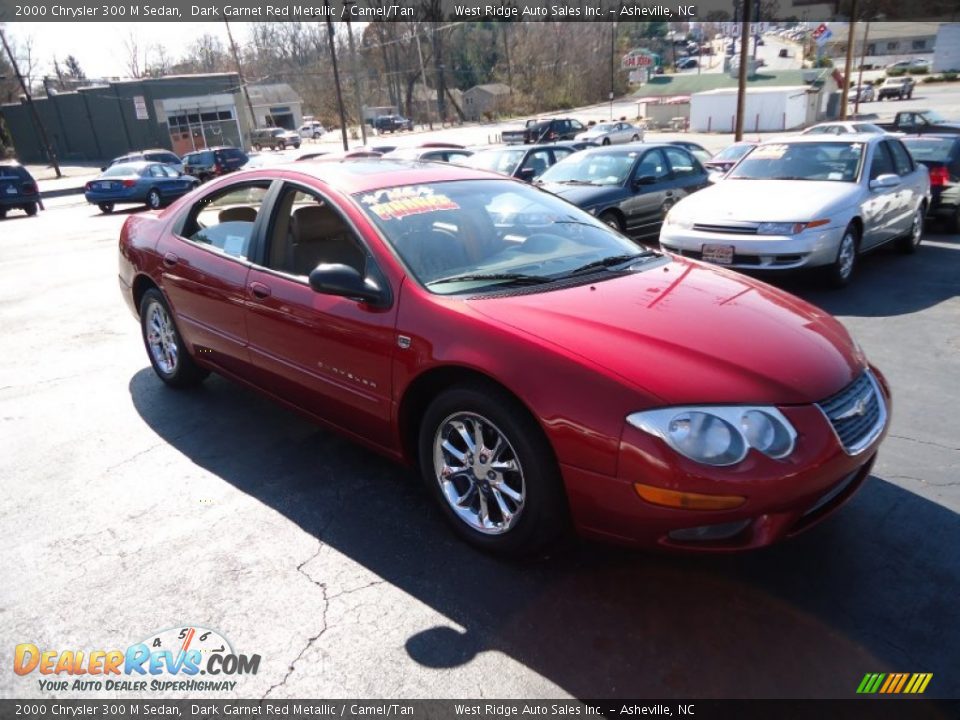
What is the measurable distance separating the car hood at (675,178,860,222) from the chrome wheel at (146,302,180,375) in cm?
508

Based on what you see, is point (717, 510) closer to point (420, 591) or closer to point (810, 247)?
point (420, 591)

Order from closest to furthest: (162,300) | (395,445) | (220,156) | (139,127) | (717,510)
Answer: (717,510) < (395,445) < (162,300) < (220,156) < (139,127)

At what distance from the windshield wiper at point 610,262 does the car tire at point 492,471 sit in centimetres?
91

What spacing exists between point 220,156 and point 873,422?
26.3 metres

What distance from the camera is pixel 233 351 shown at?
4.04 m

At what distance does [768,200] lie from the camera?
7070 millimetres

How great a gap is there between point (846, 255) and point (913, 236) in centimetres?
242

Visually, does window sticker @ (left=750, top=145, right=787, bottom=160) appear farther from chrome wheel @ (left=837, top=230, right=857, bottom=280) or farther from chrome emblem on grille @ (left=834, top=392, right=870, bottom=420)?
chrome emblem on grille @ (left=834, top=392, right=870, bottom=420)

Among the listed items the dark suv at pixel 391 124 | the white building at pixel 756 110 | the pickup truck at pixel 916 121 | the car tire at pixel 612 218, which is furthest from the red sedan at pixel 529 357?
the dark suv at pixel 391 124

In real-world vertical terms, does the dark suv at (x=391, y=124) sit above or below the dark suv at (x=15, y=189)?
below

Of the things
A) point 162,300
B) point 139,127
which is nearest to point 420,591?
point 162,300

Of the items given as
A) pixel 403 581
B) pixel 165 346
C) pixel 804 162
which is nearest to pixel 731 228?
pixel 804 162

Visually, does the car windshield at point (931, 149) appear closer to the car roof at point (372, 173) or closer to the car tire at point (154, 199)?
the car roof at point (372, 173)

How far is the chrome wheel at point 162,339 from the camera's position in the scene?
4781 millimetres
